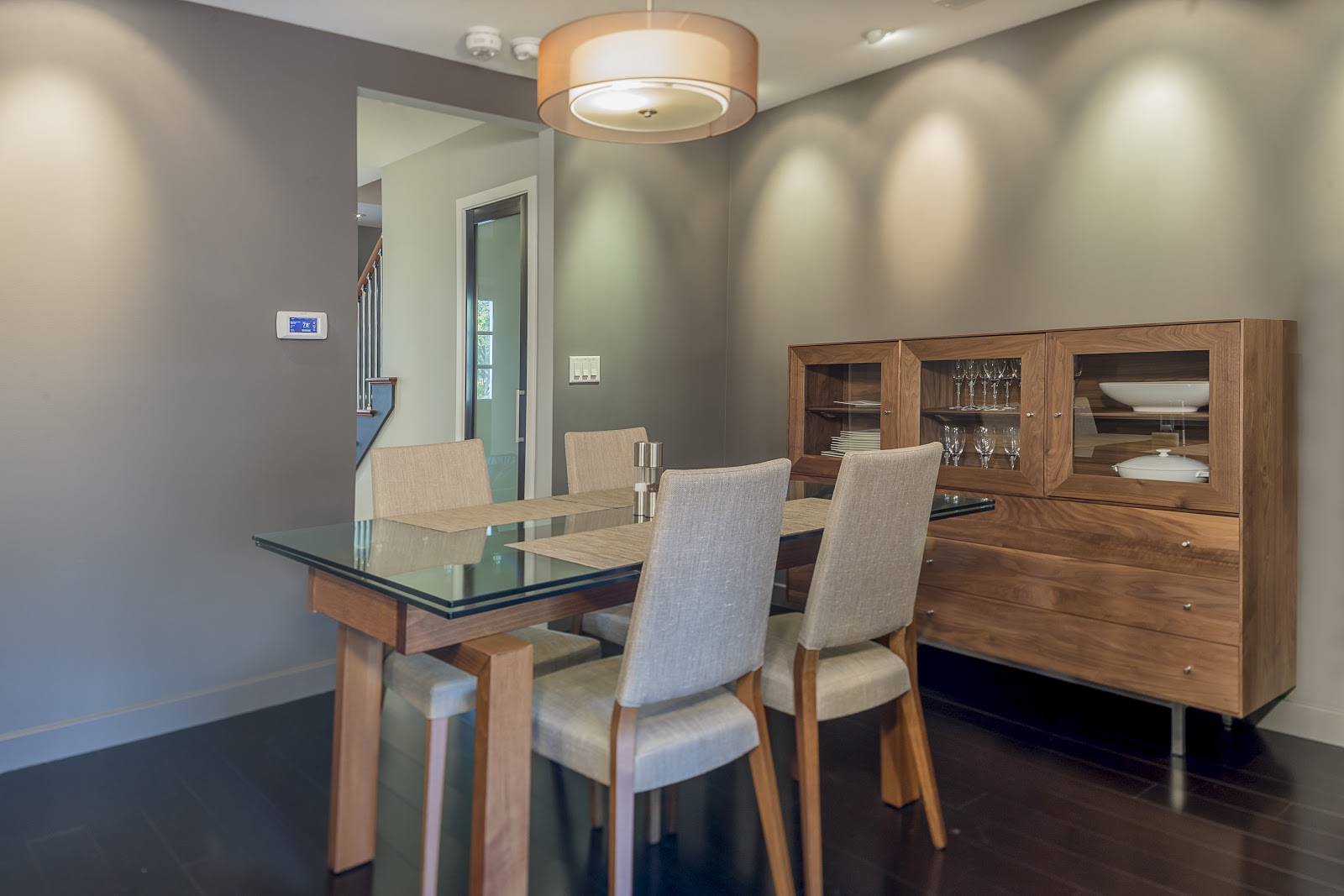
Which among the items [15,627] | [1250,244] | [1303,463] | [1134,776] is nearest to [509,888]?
[1134,776]

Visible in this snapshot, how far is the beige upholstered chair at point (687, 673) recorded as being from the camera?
1576 mm

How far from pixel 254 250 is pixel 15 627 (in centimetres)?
143

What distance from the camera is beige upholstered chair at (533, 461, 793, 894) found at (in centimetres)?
158

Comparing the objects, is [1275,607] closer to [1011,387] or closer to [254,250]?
[1011,387]

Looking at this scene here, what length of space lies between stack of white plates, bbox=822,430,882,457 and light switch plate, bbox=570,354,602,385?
114 cm

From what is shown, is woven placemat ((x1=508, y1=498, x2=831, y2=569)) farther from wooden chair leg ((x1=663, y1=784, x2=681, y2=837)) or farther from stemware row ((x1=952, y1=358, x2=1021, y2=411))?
stemware row ((x1=952, y1=358, x2=1021, y2=411))

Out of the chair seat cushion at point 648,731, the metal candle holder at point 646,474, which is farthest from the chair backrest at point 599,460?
the chair seat cushion at point 648,731

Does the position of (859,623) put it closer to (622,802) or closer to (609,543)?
(609,543)

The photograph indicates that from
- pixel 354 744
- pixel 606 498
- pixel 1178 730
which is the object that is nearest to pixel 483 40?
pixel 606 498

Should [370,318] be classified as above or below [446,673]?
above

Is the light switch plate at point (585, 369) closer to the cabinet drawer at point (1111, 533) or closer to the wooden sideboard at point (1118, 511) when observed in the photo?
the wooden sideboard at point (1118, 511)

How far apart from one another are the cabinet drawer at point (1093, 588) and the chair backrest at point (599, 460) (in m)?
1.20

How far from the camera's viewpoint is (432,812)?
183cm

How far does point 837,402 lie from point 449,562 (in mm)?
2381
